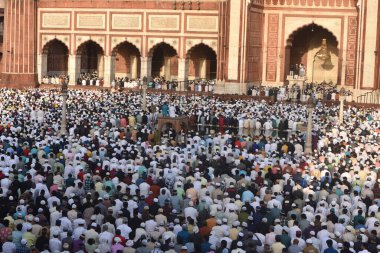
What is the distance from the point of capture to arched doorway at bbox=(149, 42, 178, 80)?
139 ft

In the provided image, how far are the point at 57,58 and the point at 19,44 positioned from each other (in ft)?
10.5

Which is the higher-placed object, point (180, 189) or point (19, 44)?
point (19, 44)

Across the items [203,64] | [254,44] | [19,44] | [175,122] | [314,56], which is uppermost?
[254,44]

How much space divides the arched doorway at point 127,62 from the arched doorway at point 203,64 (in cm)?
350

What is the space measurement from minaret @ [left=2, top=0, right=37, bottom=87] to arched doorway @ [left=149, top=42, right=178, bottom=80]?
678 centimetres

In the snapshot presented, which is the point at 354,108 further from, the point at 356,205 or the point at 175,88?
the point at 356,205

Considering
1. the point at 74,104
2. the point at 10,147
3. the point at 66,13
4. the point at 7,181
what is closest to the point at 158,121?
the point at 74,104

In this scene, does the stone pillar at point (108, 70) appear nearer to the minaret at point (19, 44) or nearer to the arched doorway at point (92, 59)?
the arched doorway at point (92, 59)

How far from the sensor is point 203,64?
41.9m

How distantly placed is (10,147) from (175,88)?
19603mm

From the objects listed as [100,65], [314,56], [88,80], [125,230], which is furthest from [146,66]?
[125,230]

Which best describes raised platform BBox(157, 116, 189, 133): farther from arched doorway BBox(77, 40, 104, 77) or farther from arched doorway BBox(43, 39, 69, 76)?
arched doorway BBox(43, 39, 69, 76)

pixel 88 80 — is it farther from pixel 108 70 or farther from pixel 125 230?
pixel 125 230

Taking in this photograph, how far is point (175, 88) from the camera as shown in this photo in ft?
126
